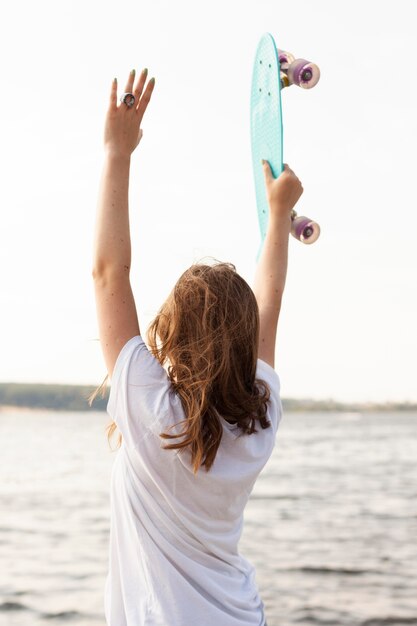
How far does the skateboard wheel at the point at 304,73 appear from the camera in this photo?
9.01ft

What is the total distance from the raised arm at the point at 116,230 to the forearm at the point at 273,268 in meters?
0.48

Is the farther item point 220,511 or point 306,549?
point 306,549

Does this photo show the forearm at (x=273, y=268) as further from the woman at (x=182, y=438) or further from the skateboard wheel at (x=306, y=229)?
the woman at (x=182, y=438)

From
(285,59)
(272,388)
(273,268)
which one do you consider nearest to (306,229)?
(273,268)

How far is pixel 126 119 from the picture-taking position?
212cm

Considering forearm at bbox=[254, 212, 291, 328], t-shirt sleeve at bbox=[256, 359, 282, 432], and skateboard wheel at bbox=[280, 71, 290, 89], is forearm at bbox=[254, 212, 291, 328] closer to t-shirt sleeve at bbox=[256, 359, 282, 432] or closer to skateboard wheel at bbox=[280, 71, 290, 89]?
t-shirt sleeve at bbox=[256, 359, 282, 432]

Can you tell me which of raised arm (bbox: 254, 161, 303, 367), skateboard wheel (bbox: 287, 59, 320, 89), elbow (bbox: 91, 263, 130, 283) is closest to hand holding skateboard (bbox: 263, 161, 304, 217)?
raised arm (bbox: 254, 161, 303, 367)

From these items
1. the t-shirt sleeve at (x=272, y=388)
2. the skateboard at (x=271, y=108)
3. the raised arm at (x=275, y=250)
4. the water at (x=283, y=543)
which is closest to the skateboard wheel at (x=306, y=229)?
the skateboard at (x=271, y=108)

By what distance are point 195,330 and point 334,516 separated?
13381 mm

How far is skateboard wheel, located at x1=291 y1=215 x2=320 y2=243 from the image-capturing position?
2668 millimetres

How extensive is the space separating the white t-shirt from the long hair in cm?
3

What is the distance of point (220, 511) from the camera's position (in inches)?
76.0

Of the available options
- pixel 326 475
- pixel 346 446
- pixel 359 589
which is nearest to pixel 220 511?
pixel 359 589

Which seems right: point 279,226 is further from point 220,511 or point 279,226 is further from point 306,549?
point 306,549
